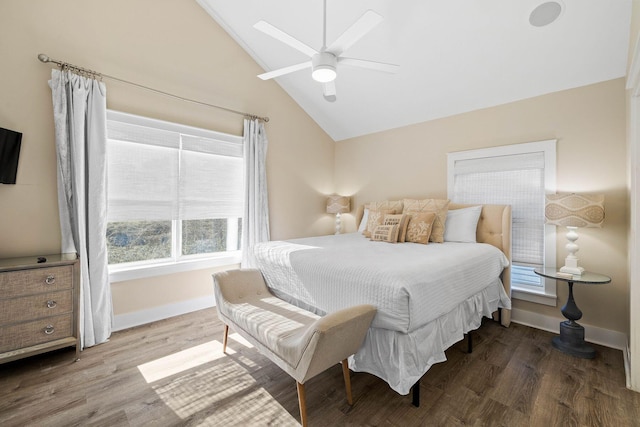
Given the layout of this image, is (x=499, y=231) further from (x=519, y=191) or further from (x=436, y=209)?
(x=436, y=209)

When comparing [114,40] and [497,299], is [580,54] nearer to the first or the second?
[497,299]

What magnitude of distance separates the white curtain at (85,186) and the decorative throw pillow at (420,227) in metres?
2.96

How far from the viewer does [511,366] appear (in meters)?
2.17

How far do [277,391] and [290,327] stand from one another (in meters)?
0.46

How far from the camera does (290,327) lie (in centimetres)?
179

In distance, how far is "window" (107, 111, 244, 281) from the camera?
2840mm

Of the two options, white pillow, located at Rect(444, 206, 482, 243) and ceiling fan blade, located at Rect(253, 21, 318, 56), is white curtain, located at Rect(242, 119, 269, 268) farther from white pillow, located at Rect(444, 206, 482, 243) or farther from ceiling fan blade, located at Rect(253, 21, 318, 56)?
white pillow, located at Rect(444, 206, 482, 243)

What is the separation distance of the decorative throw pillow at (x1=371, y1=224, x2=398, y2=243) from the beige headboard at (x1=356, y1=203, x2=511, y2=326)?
3.08 ft

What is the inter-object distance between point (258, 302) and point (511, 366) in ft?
6.55

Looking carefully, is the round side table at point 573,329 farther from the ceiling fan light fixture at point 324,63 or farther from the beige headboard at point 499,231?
the ceiling fan light fixture at point 324,63

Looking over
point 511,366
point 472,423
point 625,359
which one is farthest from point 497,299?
point 472,423

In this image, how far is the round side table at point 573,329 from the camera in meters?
2.31

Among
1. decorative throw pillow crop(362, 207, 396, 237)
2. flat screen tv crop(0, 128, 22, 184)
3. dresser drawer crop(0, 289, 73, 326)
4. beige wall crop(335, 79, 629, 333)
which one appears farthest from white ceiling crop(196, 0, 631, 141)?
dresser drawer crop(0, 289, 73, 326)

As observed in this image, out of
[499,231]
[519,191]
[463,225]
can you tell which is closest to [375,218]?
[463,225]
